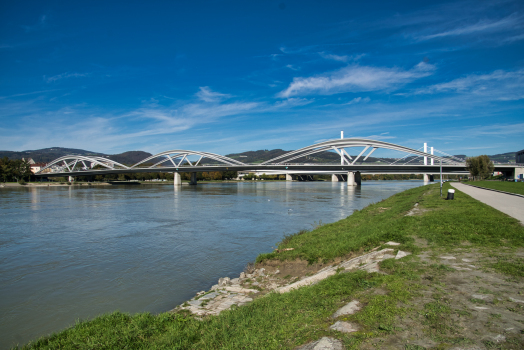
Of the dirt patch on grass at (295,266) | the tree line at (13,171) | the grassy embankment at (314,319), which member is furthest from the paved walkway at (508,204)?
the tree line at (13,171)

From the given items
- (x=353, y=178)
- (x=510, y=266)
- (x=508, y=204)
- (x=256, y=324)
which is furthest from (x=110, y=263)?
(x=353, y=178)

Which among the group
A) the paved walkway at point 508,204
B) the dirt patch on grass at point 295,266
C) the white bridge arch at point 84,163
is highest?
the white bridge arch at point 84,163

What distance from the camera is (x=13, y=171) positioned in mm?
87188

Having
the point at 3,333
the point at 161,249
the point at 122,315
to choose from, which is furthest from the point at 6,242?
the point at 122,315

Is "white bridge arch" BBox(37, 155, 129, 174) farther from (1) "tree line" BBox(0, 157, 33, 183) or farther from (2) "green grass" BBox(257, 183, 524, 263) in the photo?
(2) "green grass" BBox(257, 183, 524, 263)

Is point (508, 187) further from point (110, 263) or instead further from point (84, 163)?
point (84, 163)

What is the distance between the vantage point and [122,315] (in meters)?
5.23

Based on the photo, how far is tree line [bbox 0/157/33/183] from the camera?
85938 millimetres

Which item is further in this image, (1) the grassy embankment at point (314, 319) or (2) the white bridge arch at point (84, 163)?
(2) the white bridge arch at point (84, 163)

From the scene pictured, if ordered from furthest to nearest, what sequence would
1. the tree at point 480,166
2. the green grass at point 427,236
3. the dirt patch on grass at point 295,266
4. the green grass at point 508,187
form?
the tree at point 480,166, the green grass at point 508,187, the dirt patch on grass at point 295,266, the green grass at point 427,236

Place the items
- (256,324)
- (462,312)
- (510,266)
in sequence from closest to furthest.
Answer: (462,312), (256,324), (510,266)

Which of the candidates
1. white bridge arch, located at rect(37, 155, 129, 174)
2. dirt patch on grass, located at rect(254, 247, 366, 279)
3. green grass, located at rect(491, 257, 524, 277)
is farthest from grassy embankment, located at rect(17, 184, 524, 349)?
white bridge arch, located at rect(37, 155, 129, 174)

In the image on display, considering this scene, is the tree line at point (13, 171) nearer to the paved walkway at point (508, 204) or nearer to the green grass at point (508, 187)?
the green grass at point (508, 187)

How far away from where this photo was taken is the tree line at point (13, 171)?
8594 cm
